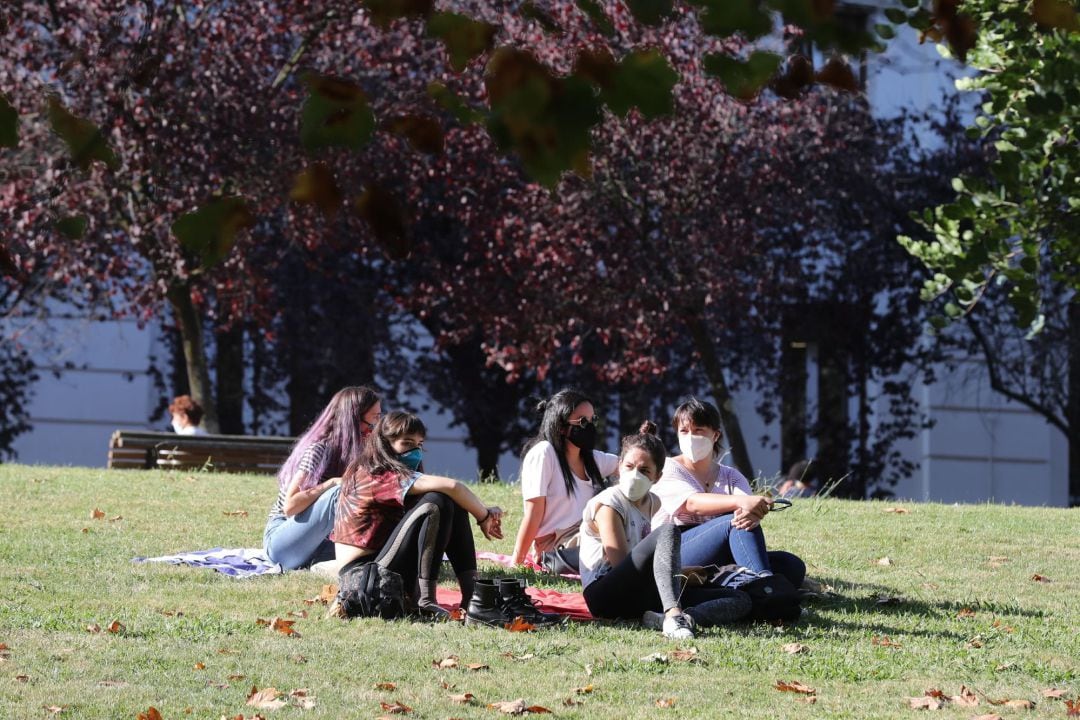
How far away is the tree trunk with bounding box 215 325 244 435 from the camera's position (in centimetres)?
2308

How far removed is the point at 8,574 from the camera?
29.9 feet

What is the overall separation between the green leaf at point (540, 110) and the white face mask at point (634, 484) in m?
5.93

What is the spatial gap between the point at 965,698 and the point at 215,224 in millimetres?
4854

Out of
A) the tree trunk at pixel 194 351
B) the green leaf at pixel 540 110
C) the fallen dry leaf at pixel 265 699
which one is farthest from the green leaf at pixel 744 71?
the tree trunk at pixel 194 351

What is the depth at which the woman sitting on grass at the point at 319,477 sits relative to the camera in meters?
9.20

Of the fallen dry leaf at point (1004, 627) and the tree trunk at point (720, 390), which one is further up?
the tree trunk at point (720, 390)

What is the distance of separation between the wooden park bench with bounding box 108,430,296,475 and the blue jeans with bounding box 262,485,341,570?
609 centimetres

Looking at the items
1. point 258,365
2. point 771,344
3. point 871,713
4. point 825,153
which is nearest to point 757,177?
point 825,153

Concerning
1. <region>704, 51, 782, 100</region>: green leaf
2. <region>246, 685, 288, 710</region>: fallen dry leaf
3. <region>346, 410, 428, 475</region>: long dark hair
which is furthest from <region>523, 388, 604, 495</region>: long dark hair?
<region>704, 51, 782, 100</region>: green leaf

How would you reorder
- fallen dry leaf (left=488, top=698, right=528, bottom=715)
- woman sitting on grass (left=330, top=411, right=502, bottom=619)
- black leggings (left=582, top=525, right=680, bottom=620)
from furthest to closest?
woman sitting on grass (left=330, top=411, right=502, bottom=619), black leggings (left=582, top=525, right=680, bottom=620), fallen dry leaf (left=488, top=698, right=528, bottom=715)

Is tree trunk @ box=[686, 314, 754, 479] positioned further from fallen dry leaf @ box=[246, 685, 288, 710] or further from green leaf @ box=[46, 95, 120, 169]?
green leaf @ box=[46, 95, 120, 169]

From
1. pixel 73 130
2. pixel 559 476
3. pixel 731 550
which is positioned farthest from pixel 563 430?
pixel 73 130

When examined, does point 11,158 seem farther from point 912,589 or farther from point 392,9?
point 392,9

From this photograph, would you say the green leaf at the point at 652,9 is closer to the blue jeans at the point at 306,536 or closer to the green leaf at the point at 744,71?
the green leaf at the point at 744,71
